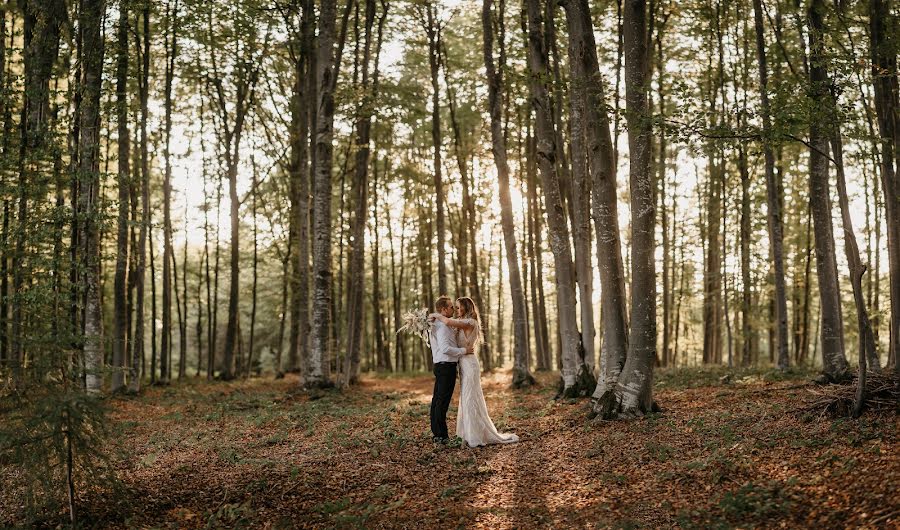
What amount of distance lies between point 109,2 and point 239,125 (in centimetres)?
740

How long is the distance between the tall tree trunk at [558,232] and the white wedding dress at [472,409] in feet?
13.6

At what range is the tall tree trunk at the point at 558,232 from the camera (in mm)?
14320

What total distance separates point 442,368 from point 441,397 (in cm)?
44

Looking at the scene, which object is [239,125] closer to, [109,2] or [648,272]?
[109,2]

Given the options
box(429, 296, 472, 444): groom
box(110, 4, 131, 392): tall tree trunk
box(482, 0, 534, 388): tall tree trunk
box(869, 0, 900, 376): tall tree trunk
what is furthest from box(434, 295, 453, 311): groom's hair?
box(110, 4, 131, 392): tall tree trunk

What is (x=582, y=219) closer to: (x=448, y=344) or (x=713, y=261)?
(x=448, y=344)

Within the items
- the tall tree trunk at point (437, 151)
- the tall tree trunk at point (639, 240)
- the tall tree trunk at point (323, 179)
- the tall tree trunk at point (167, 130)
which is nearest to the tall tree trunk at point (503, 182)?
the tall tree trunk at point (437, 151)

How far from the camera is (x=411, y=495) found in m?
7.50

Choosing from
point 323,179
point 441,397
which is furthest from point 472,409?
point 323,179

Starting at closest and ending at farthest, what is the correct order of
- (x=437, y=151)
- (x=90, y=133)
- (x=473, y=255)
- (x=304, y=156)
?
(x=90, y=133) → (x=304, y=156) → (x=437, y=151) → (x=473, y=255)

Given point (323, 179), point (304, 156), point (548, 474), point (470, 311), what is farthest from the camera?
point (304, 156)

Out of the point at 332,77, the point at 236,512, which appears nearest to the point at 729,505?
the point at 236,512

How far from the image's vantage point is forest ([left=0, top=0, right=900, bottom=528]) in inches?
265

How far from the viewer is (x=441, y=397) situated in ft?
33.8
